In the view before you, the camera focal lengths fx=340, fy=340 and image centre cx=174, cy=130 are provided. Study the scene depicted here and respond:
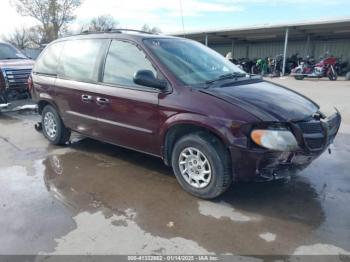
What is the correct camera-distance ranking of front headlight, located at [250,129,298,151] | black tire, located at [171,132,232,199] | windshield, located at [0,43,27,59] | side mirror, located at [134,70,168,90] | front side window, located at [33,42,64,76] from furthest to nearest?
windshield, located at [0,43,27,59], front side window, located at [33,42,64,76], side mirror, located at [134,70,168,90], black tire, located at [171,132,232,199], front headlight, located at [250,129,298,151]

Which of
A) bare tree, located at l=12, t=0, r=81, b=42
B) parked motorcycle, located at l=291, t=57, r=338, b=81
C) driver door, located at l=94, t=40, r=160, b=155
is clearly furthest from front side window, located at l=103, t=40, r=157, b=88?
bare tree, located at l=12, t=0, r=81, b=42

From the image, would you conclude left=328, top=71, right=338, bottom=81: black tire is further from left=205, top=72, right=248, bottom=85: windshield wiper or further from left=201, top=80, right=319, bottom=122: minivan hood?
left=201, top=80, right=319, bottom=122: minivan hood

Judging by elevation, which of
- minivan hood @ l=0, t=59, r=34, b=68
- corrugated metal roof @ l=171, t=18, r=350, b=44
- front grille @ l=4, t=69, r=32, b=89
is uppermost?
corrugated metal roof @ l=171, t=18, r=350, b=44

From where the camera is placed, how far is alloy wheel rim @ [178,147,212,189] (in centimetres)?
371

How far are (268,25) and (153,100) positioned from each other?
62.7 ft

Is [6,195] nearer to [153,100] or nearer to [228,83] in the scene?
[153,100]

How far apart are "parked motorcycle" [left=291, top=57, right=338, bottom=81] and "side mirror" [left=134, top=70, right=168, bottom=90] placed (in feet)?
55.3

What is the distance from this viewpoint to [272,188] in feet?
13.5

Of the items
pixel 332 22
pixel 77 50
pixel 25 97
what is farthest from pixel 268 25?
pixel 77 50

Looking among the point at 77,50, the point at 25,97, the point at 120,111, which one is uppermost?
the point at 77,50

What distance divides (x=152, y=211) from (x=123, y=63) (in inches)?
78.2

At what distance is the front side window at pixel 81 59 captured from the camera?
4.77 meters

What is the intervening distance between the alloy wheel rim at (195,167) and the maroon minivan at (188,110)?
0.01 m

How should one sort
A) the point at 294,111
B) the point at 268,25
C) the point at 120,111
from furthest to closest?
1. the point at 268,25
2. the point at 120,111
3. the point at 294,111
